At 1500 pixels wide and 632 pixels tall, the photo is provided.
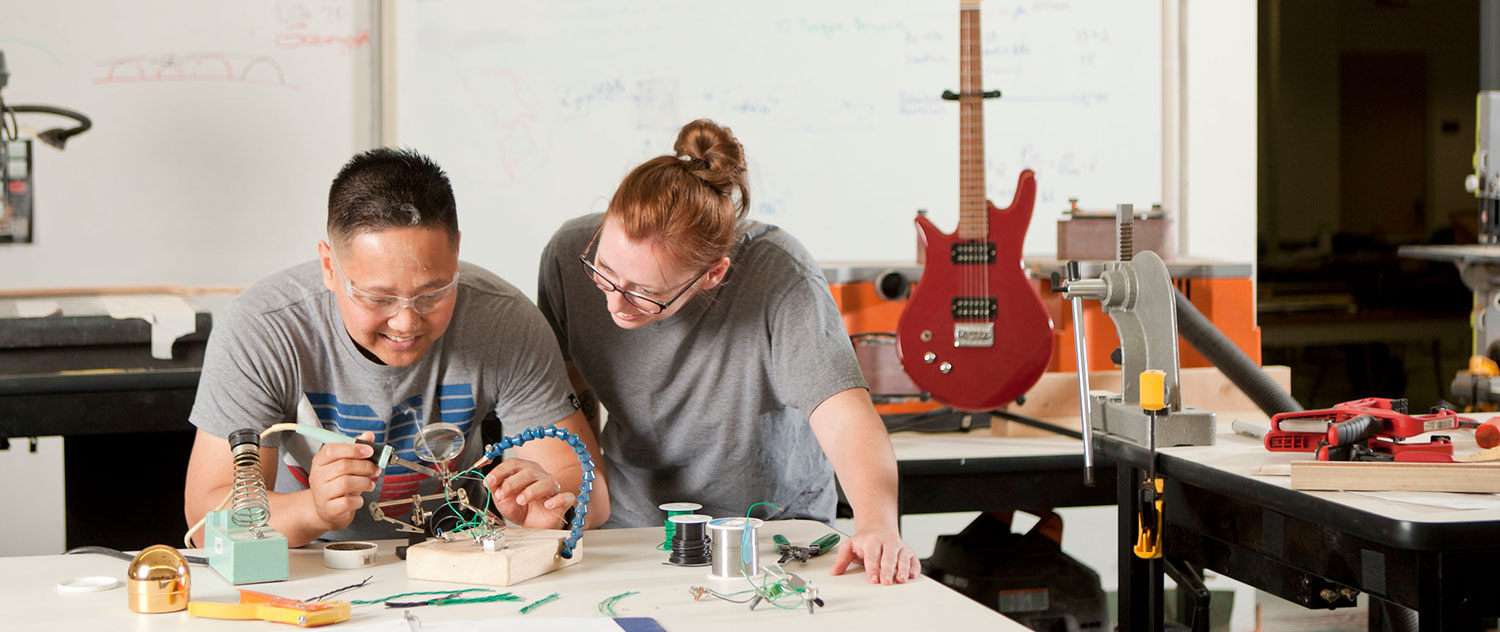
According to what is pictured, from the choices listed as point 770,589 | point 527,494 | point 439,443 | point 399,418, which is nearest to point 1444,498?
point 770,589

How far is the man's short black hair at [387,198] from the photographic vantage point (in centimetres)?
171

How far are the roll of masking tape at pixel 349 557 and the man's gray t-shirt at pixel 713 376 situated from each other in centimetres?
54

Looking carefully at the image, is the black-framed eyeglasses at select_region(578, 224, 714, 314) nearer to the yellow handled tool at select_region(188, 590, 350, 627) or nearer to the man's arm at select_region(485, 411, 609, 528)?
the man's arm at select_region(485, 411, 609, 528)

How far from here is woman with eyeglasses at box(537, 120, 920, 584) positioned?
183 cm

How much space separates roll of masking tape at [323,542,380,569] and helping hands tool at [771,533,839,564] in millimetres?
506

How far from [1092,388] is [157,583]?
2288 mm

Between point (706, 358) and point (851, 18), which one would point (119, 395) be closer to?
point (706, 358)

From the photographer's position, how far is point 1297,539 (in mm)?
1714

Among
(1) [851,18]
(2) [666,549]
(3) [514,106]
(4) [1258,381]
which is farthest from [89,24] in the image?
(4) [1258,381]

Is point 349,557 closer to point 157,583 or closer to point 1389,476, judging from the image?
Result: point 157,583

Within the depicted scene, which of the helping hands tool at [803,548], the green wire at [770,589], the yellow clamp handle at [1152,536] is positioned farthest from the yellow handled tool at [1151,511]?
the green wire at [770,589]

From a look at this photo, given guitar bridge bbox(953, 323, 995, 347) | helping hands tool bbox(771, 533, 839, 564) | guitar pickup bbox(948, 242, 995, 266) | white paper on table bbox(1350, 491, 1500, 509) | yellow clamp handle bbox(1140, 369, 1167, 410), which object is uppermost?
guitar pickup bbox(948, 242, 995, 266)

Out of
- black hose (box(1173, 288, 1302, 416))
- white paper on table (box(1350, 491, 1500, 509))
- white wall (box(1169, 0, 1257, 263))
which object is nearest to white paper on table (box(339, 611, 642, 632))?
white paper on table (box(1350, 491, 1500, 509))

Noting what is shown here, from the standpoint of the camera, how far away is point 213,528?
61.6 inches
